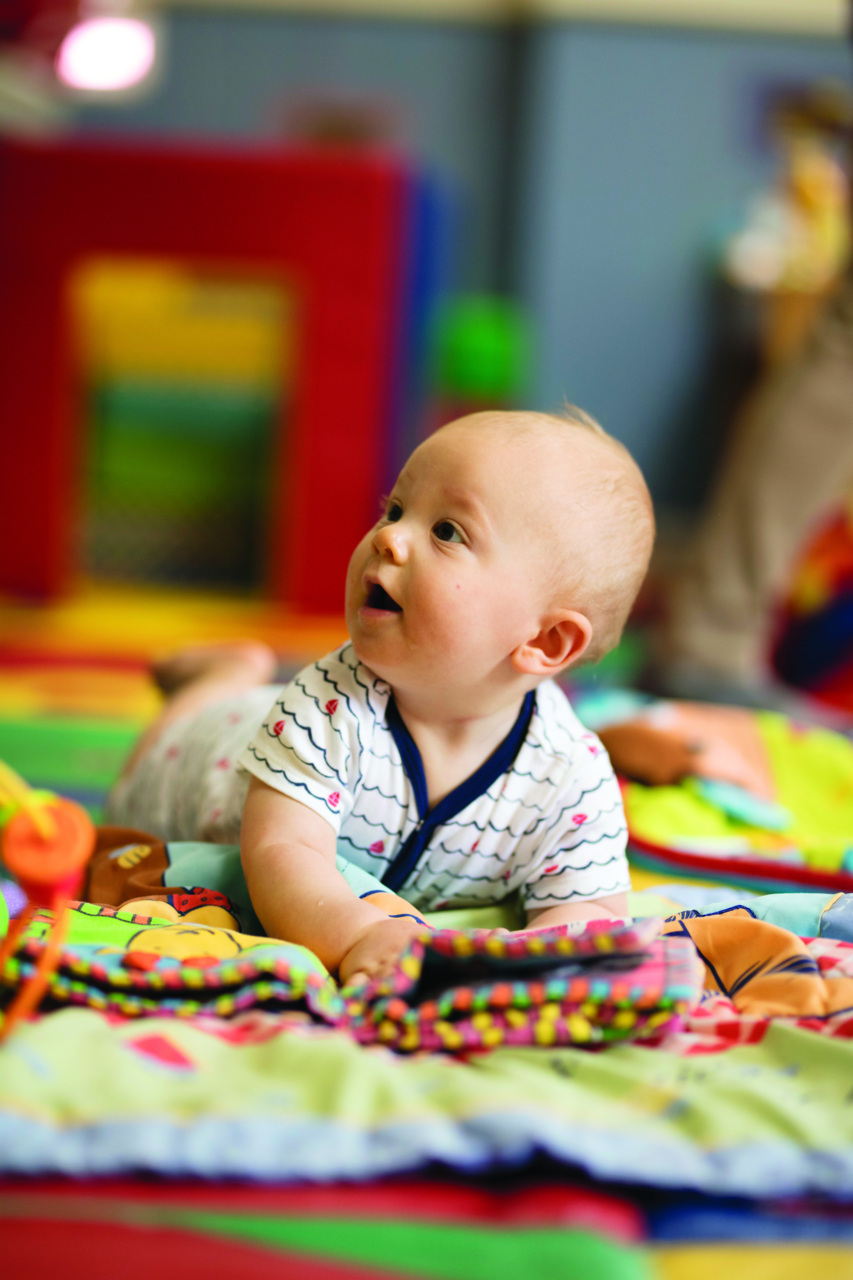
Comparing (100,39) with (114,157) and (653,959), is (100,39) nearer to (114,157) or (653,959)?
(114,157)

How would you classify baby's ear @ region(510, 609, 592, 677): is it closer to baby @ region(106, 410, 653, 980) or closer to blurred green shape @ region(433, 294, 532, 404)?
baby @ region(106, 410, 653, 980)

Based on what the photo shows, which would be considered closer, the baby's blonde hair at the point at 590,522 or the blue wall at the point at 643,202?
the baby's blonde hair at the point at 590,522

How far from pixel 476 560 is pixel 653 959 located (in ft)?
0.73

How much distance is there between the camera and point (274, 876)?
60cm

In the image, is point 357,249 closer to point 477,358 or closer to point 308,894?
point 477,358

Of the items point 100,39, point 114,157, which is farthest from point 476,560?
point 114,157

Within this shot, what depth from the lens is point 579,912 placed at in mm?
653

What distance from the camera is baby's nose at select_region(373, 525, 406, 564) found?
2.01ft

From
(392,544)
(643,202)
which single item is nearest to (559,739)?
(392,544)

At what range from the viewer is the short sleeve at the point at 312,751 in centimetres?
63

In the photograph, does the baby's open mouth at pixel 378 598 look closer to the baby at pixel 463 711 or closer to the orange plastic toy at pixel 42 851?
the baby at pixel 463 711

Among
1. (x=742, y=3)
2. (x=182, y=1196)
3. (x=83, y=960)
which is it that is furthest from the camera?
(x=742, y=3)

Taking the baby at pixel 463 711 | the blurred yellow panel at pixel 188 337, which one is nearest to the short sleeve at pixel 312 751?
the baby at pixel 463 711

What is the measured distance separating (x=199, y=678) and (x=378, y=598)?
0.43 meters
